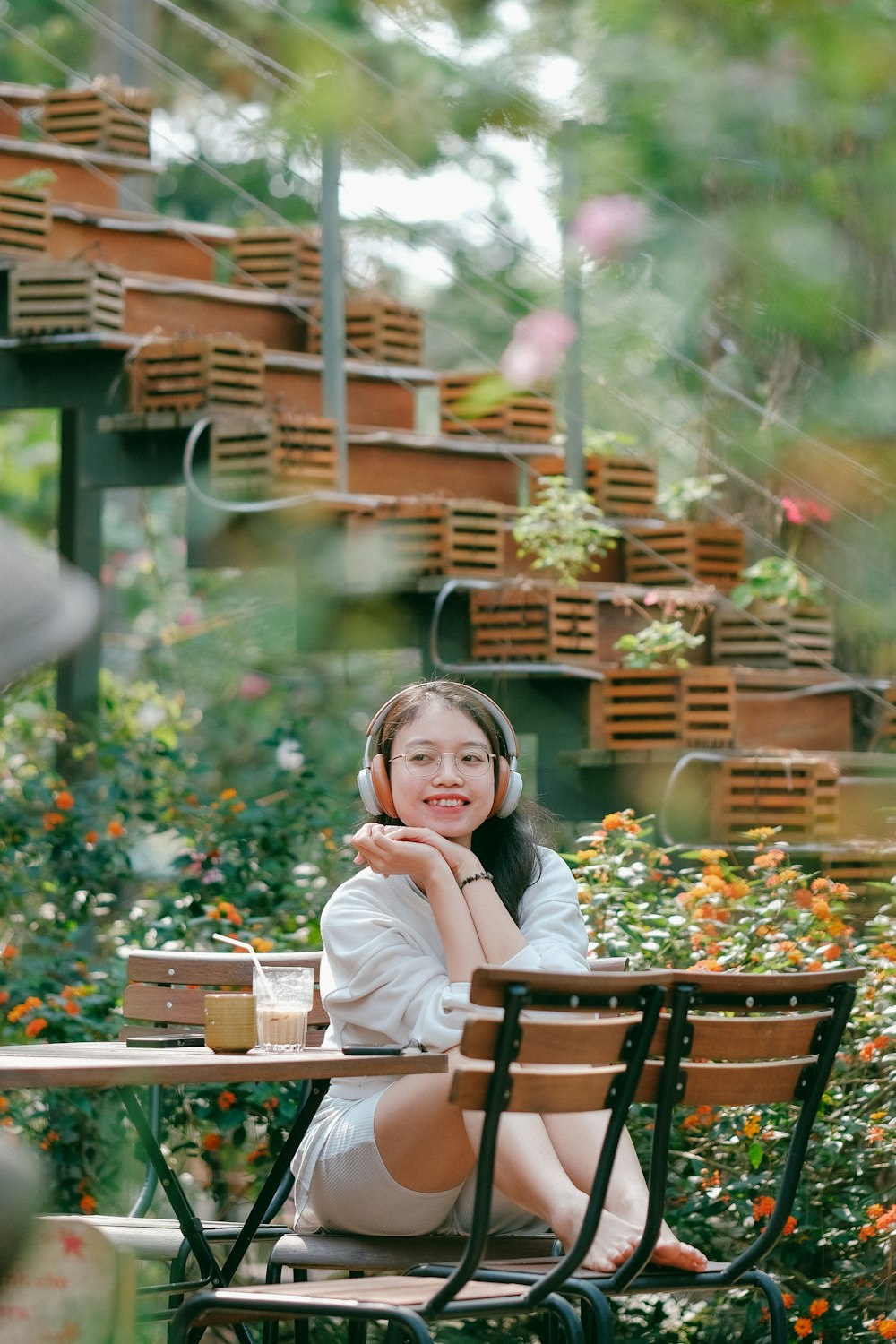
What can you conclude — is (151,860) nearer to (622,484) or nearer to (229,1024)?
(622,484)

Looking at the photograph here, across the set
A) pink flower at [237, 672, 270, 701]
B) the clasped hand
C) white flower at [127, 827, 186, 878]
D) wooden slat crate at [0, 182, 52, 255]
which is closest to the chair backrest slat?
the clasped hand

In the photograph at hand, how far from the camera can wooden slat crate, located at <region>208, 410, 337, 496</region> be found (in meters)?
4.92

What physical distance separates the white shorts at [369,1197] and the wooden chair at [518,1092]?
0.38 metres

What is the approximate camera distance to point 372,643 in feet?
16.4

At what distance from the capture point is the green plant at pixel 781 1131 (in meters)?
3.26

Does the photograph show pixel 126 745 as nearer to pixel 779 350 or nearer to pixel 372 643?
pixel 372 643

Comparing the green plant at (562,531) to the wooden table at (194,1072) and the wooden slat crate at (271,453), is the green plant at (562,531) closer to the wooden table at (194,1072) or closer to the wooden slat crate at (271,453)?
the wooden slat crate at (271,453)

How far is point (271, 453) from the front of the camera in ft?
16.1

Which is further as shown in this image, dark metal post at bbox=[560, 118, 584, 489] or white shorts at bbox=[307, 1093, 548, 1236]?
white shorts at bbox=[307, 1093, 548, 1236]

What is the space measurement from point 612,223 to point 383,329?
467 cm

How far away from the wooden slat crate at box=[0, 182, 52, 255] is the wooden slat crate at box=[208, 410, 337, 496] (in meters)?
0.93

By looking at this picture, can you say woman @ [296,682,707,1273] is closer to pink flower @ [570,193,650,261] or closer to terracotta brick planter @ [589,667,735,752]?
pink flower @ [570,193,650,261]

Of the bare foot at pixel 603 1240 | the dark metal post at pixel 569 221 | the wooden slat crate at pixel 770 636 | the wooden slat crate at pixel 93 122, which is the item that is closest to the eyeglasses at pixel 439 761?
the bare foot at pixel 603 1240

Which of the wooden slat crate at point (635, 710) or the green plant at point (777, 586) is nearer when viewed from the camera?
the wooden slat crate at point (635, 710)
